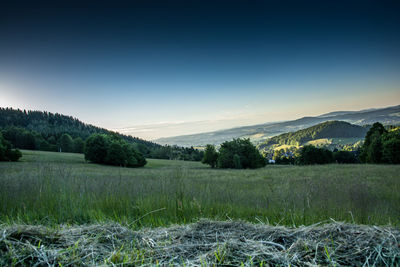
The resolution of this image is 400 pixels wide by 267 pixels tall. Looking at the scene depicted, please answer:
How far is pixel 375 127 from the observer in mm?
43500

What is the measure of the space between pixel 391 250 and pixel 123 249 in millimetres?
1824

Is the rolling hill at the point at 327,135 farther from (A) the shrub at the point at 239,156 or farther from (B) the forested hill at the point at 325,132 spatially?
(A) the shrub at the point at 239,156

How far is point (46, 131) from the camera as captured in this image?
102562 millimetres

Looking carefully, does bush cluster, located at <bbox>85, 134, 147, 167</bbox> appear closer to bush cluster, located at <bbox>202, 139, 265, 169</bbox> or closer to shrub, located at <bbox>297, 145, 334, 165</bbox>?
bush cluster, located at <bbox>202, 139, 265, 169</bbox>

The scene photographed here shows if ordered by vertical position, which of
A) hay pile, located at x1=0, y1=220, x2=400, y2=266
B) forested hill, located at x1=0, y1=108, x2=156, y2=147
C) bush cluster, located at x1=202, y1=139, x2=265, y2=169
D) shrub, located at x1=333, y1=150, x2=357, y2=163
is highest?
forested hill, located at x1=0, y1=108, x2=156, y2=147

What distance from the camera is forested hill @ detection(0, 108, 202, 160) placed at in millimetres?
53947

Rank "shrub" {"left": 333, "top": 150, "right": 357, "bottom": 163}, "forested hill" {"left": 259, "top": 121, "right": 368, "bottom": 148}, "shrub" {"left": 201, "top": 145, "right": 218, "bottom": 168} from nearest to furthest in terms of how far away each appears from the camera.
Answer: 1. "shrub" {"left": 333, "top": 150, "right": 357, "bottom": 163}
2. "shrub" {"left": 201, "top": 145, "right": 218, "bottom": 168}
3. "forested hill" {"left": 259, "top": 121, "right": 368, "bottom": 148}

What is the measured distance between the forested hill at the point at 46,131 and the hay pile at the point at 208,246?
150 ft

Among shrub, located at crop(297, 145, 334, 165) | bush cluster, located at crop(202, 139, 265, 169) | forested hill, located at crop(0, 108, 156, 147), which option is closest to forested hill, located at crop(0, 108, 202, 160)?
forested hill, located at crop(0, 108, 156, 147)

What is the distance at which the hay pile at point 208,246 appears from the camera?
3.93 ft

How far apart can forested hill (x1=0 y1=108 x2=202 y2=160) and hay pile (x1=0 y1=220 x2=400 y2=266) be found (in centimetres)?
4575

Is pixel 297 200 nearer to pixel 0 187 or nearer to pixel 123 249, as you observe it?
pixel 123 249

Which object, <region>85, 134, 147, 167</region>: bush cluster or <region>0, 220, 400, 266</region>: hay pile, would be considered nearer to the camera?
<region>0, 220, 400, 266</region>: hay pile

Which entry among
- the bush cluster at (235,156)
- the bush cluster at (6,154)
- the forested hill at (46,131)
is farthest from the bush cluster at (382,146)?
the bush cluster at (6,154)
